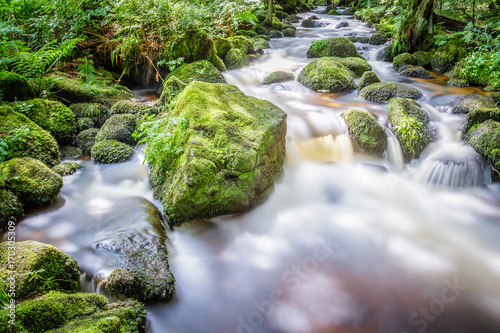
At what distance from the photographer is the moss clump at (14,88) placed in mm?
4846

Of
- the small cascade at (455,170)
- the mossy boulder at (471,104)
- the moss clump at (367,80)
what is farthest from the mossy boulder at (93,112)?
the mossy boulder at (471,104)

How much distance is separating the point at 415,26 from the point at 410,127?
22.9 ft

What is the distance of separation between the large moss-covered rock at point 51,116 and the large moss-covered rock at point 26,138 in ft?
1.03

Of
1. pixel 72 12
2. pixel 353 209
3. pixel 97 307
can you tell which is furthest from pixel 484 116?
pixel 72 12

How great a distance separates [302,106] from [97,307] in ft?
18.8

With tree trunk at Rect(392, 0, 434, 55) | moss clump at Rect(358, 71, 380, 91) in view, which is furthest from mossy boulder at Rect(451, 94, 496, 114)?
tree trunk at Rect(392, 0, 434, 55)

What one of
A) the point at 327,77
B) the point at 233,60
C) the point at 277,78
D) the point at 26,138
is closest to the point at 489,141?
the point at 327,77

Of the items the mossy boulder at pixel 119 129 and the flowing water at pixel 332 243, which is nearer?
the flowing water at pixel 332 243

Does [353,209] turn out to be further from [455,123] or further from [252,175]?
[455,123]

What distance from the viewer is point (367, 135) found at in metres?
5.09

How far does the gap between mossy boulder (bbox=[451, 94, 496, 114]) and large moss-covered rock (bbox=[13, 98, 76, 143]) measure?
7939mm

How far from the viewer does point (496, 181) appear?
4.52m

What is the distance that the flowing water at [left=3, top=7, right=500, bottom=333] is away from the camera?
8.55 ft

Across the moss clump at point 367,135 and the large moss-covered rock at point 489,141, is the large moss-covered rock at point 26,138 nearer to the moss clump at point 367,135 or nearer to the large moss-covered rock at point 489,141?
the moss clump at point 367,135
